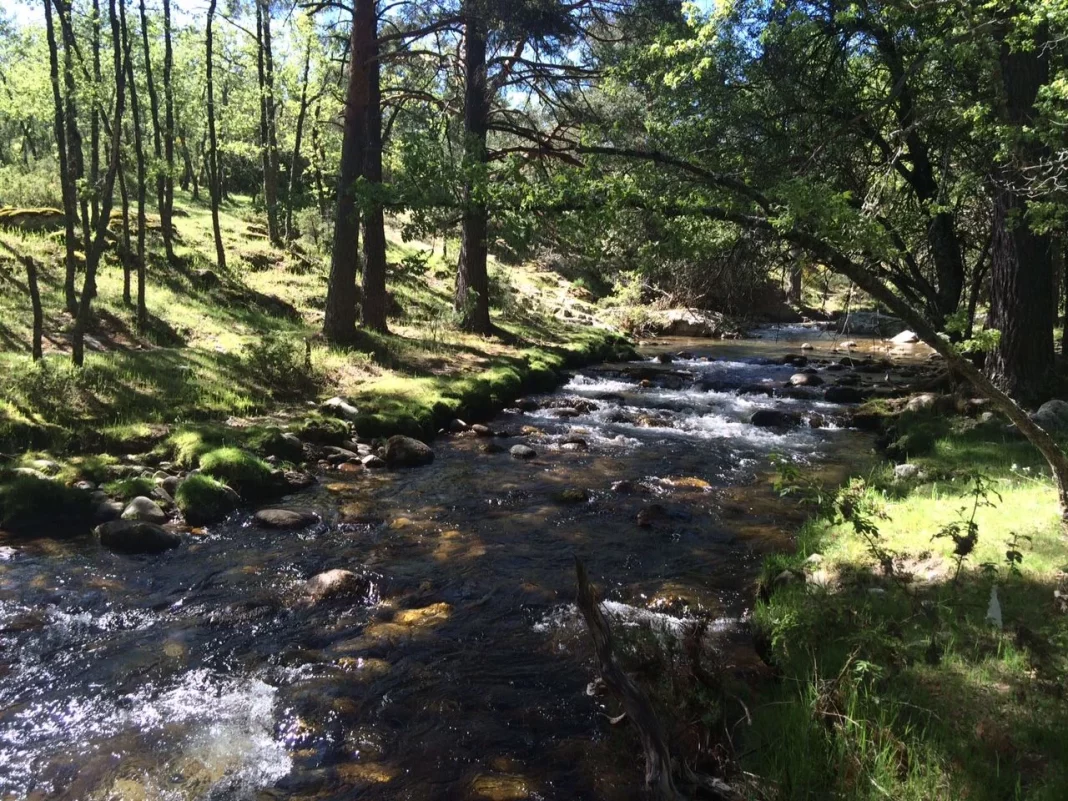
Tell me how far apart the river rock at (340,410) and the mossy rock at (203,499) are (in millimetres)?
3045

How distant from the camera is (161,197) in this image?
20484 mm

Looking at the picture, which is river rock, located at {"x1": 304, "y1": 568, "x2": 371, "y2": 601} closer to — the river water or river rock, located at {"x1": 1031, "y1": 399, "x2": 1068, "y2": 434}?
the river water

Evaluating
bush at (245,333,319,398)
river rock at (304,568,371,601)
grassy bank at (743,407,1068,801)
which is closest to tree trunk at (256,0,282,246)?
bush at (245,333,319,398)

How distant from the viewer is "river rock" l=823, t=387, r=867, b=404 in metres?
15.3

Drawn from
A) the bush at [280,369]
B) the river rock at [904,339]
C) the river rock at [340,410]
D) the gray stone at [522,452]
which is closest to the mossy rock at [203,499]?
the river rock at [340,410]

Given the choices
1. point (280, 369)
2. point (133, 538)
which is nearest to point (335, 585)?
point (133, 538)

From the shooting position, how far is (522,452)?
11.0 meters

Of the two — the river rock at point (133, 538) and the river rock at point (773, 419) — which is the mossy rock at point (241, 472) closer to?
the river rock at point (133, 538)

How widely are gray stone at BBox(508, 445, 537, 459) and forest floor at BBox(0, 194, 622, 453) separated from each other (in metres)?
1.68

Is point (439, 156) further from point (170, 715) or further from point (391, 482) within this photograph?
point (170, 715)

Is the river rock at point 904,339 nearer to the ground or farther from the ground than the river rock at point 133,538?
farther from the ground

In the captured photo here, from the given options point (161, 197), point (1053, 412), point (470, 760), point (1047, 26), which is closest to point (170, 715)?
point (470, 760)

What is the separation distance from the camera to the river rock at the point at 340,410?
448 inches

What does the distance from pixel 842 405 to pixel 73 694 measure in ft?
45.9
